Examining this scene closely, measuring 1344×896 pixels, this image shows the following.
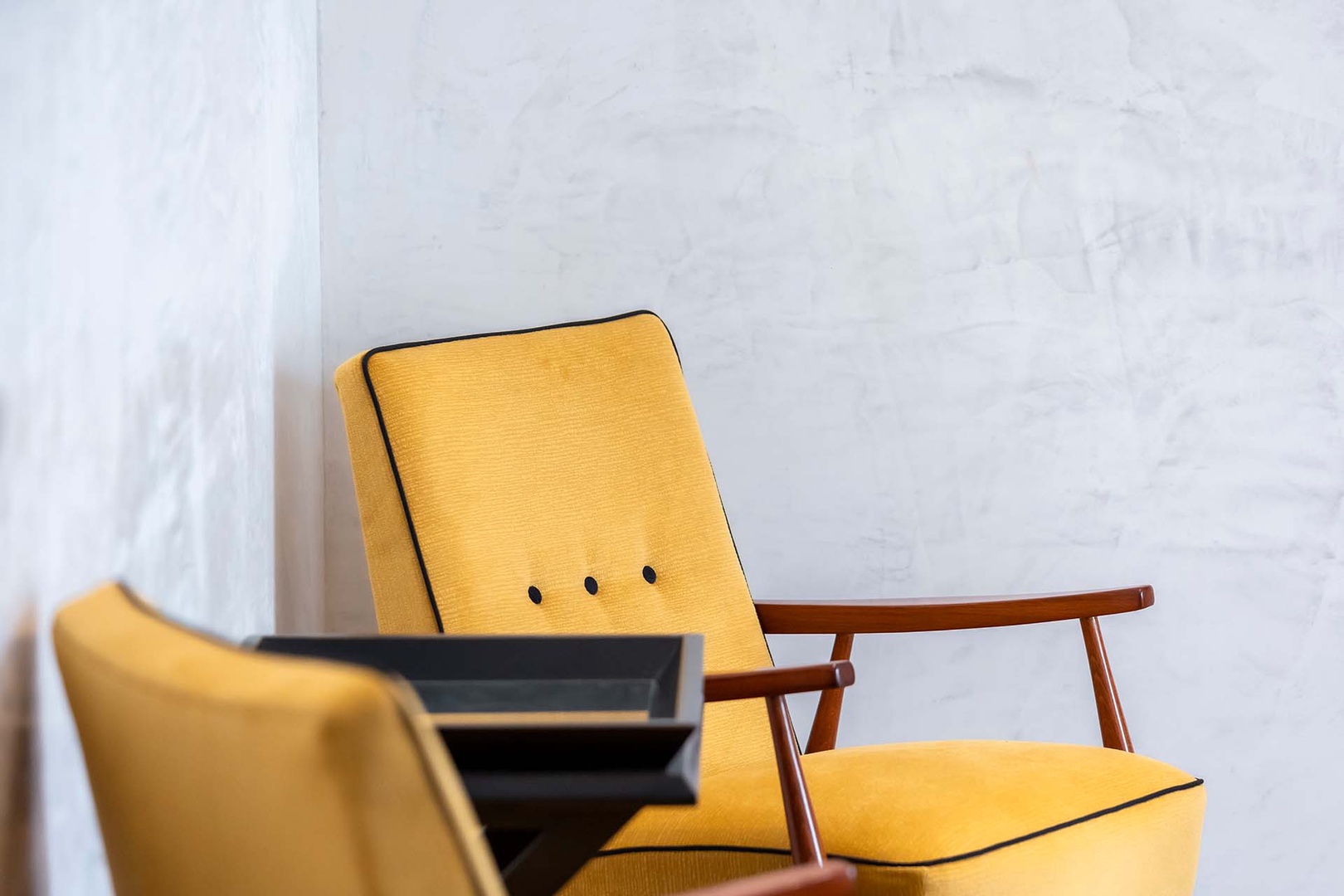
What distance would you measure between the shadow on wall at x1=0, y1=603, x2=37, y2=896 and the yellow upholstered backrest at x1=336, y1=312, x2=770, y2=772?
0.58 meters

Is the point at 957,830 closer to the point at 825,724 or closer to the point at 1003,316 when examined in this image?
the point at 825,724

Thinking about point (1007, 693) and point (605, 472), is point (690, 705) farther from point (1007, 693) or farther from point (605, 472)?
point (1007, 693)

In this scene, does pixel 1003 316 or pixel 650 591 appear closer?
pixel 650 591

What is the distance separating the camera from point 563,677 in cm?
90

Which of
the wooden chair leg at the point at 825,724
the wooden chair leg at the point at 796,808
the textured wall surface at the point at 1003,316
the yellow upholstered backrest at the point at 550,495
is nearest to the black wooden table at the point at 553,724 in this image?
the wooden chair leg at the point at 796,808

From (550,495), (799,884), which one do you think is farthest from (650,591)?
(799,884)

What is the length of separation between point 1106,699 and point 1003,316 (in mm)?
832

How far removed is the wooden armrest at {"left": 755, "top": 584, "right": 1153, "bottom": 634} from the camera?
1493 millimetres

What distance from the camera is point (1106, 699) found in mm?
1484

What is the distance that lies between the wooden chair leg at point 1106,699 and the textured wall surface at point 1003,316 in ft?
2.01

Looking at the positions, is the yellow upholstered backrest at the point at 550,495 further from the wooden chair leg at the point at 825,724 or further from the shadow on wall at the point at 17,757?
the shadow on wall at the point at 17,757

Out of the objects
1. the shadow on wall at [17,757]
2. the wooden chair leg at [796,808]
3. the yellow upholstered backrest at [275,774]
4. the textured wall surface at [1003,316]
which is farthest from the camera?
the textured wall surface at [1003,316]

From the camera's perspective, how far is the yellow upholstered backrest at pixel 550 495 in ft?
4.81

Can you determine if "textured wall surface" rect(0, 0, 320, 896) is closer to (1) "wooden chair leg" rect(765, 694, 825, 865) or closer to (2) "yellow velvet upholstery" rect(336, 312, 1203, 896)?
(2) "yellow velvet upholstery" rect(336, 312, 1203, 896)
